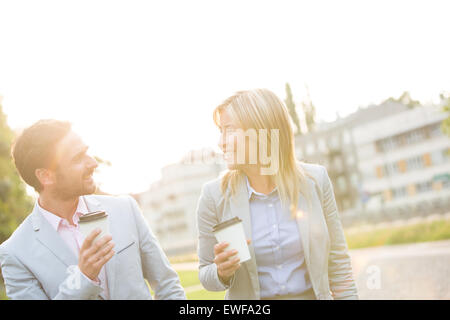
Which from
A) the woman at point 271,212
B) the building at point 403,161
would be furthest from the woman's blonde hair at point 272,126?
the building at point 403,161

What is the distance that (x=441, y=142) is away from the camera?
2547cm

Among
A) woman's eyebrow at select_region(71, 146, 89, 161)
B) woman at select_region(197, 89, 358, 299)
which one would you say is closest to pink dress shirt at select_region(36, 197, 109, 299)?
woman's eyebrow at select_region(71, 146, 89, 161)

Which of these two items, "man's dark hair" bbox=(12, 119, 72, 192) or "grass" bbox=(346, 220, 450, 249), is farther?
"grass" bbox=(346, 220, 450, 249)

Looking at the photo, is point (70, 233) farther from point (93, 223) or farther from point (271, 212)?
point (271, 212)

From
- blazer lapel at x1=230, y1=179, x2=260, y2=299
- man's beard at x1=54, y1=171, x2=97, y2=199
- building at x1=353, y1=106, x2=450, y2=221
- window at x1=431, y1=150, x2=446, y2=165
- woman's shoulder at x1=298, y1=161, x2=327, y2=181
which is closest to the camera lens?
man's beard at x1=54, y1=171, x2=97, y2=199

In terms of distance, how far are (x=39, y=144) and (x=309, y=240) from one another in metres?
1.13

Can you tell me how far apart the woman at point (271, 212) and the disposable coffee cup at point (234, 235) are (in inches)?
5.5

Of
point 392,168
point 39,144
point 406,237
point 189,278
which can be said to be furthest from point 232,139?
point 392,168

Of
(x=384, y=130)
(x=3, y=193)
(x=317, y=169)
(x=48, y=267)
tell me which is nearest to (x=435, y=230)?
(x=3, y=193)

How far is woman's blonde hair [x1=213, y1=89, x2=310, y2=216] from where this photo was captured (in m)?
1.83

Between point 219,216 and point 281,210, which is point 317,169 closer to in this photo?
point 281,210

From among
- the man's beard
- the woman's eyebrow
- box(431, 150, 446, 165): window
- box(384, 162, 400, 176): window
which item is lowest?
box(384, 162, 400, 176): window

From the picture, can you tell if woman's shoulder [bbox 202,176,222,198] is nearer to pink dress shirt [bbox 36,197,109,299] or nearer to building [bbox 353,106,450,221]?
pink dress shirt [bbox 36,197,109,299]
